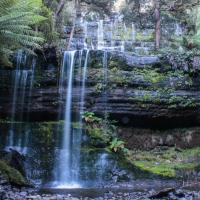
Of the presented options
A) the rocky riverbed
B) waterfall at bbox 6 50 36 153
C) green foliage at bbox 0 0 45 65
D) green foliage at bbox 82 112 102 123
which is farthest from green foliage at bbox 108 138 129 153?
green foliage at bbox 0 0 45 65

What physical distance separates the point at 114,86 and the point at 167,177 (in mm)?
4339

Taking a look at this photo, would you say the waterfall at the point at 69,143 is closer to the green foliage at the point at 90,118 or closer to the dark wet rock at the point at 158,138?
the green foliage at the point at 90,118

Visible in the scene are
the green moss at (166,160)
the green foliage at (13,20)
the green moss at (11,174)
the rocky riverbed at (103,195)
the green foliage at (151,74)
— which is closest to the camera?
the rocky riverbed at (103,195)

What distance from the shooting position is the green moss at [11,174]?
11792mm

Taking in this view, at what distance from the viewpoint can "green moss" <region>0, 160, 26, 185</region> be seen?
1179 cm

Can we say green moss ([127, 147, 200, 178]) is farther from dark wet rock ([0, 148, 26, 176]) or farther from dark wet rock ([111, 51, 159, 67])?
dark wet rock ([0, 148, 26, 176])

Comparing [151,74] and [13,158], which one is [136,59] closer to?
[151,74]

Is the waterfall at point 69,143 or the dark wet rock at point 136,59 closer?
the waterfall at point 69,143

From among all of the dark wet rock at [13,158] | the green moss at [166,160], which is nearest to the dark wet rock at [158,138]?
the green moss at [166,160]

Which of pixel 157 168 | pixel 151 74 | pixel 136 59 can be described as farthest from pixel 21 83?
pixel 157 168

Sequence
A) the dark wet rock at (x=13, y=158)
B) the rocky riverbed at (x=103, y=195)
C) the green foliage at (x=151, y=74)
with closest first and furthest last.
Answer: the rocky riverbed at (x=103, y=195), the dark wet rock at (x=13, y=158), the green foliage at (x=151, y=74)

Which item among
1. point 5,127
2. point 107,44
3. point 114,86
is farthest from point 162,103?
point 107,44

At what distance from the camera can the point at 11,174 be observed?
1198cm

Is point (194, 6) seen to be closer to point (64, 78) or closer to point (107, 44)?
point (107, 44)
